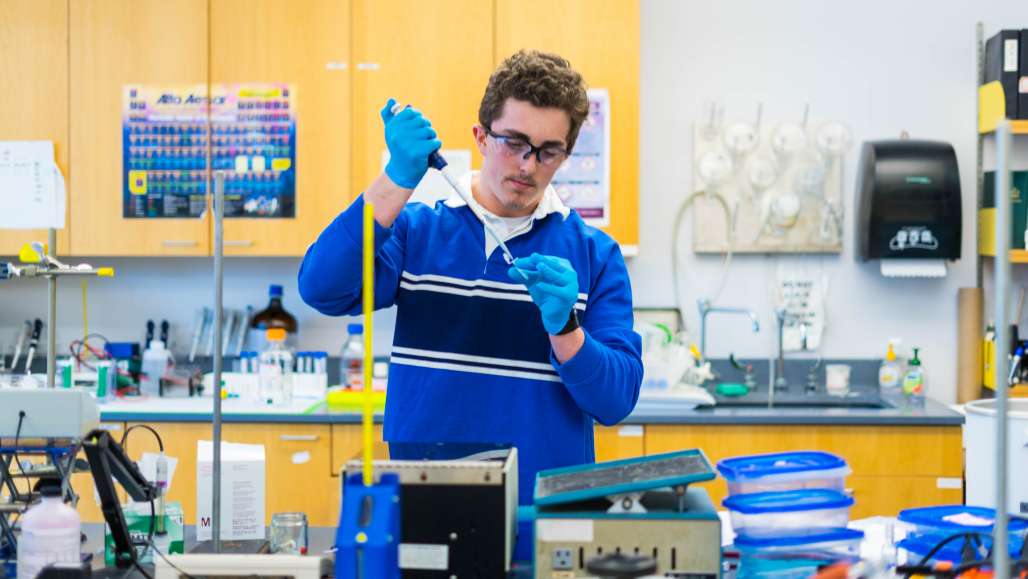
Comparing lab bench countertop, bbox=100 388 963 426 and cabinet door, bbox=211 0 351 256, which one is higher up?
cabinet door, bbox=211 0 351 256

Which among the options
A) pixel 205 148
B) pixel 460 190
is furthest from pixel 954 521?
pixel 205 148

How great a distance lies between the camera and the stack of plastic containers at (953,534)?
156cm

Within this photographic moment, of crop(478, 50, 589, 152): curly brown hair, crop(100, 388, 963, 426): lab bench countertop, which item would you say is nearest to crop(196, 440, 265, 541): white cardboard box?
crop(478, 50, 589, 152): curly brown hair

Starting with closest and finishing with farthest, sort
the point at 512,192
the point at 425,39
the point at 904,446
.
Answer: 1. the point at 512,192
2. the point at 904,446
3. the point at 425,39

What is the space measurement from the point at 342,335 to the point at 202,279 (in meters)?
→ 0.56

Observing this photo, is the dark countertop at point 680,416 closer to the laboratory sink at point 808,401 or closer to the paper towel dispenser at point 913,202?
the laboratory sink at point 808,401

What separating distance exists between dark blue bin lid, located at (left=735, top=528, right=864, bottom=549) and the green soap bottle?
7.47ft

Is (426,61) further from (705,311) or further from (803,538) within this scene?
(803,538)

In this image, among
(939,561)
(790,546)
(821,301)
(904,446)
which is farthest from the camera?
(821,301)

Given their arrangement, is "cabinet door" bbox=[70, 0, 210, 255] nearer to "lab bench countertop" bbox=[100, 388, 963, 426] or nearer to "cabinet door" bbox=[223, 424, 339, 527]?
"lab bench countertop" bbox=[100, 388, 963, 426]

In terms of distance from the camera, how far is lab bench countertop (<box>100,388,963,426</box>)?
126 inches

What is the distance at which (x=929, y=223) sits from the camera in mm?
3543

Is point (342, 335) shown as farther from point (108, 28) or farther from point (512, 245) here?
point (512, 245)

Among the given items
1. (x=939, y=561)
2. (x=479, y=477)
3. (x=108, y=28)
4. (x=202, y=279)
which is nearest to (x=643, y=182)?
(x=202, y=279)
